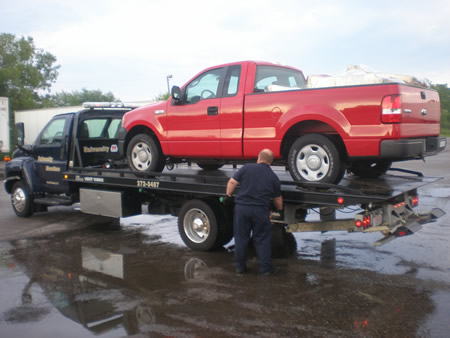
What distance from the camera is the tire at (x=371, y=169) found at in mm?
7141

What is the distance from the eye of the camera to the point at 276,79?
23.4 ft

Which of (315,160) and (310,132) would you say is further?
(310,132)

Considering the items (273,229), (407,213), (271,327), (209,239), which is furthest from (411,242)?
(271,327)

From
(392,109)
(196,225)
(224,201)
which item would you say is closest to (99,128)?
(196,225)

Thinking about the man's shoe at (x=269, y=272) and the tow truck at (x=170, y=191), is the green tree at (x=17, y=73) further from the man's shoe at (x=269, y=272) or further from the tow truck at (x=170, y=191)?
the man's shoe at (x=269, y=272)

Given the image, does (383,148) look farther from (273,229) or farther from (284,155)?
(273,229)

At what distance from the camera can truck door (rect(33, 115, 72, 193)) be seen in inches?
368

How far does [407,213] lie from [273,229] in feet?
7.82

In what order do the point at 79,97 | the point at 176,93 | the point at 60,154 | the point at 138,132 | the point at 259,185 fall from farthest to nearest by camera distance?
the point at 79,97 → the point at 60,154 → the point at 138,132 → the point at 176,93 → the point at 259,185

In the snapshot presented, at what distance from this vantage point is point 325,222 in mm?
5945

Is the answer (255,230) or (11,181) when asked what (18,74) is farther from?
(255,230)

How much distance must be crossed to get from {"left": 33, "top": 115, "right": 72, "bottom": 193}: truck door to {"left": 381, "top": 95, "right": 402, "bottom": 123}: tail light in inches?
247

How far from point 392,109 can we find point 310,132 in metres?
1.14

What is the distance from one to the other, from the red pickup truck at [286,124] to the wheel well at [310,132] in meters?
0.01
